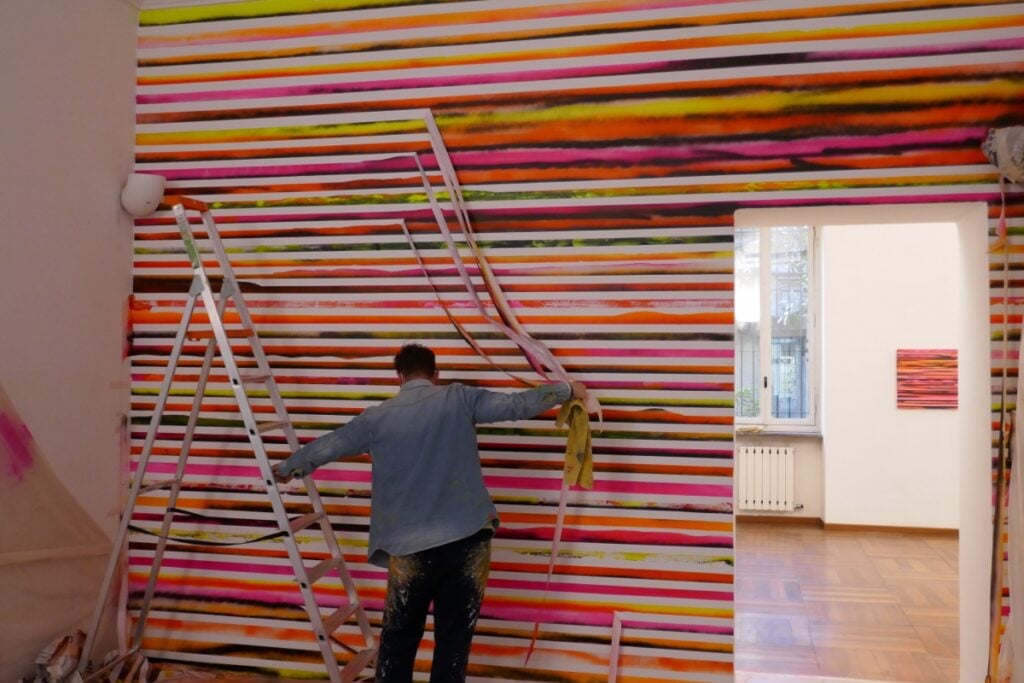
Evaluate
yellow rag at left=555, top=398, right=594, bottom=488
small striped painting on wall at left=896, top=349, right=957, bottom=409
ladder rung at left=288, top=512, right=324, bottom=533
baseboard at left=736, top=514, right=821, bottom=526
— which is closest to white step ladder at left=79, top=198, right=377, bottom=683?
ladder rung at left=288, top=512, right=324, bottom=533

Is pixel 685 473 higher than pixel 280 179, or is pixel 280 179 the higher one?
pixel 280 179

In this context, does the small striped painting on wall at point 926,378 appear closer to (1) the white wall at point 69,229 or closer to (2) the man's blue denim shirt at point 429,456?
(2) the man's blue denim shirt at point 429,456

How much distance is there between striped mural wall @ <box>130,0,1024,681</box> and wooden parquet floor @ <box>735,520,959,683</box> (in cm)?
87

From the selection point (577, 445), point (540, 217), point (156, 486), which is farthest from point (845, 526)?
point (156, 486)

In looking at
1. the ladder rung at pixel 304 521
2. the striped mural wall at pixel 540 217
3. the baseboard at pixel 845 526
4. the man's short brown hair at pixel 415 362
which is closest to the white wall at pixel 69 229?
the striped mural wall at pixel 540 217

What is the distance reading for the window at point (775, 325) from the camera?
6.98m

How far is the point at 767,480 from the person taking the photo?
6.64 metres

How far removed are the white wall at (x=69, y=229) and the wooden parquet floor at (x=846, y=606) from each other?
9.27 ft

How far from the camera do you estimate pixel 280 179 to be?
346cm

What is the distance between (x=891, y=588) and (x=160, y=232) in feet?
14.2

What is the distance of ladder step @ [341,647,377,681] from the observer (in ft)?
9.59

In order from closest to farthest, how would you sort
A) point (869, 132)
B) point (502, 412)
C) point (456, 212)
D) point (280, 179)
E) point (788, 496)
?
1. point (502, 412)
2. point (869, 132)
3. point (456, 212)
4. point (280, 179)
5. point (788, 496)

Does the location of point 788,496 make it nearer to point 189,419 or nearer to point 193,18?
point 189,419

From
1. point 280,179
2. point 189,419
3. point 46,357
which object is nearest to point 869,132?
point 280,179
